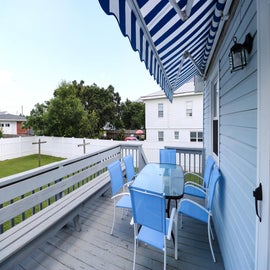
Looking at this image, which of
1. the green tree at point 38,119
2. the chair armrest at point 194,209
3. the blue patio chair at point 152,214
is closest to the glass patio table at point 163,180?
the chair armrest at point 194,209

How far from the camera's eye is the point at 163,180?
9.95 ft

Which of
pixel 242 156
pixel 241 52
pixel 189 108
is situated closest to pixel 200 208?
pixel 242 156

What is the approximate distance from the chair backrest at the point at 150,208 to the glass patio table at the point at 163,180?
0.58 meters

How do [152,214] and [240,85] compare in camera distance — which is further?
[152,214]

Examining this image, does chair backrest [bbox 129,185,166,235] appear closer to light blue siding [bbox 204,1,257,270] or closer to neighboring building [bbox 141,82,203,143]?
light blue siding [bbox 204,1,257,270]

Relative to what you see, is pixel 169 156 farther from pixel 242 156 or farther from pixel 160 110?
pixel 160 110

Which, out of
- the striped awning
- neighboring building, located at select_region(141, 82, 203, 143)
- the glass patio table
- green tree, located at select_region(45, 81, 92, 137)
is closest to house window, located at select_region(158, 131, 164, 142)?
neighboring building, located at select_region(141, 82, 203, 143)

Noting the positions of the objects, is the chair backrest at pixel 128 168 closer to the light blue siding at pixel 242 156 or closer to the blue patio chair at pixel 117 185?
the blue patio chair at pixel 117 185

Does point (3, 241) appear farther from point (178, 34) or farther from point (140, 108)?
point (140, 108)

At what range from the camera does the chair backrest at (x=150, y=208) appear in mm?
1749

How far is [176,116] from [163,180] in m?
11.5

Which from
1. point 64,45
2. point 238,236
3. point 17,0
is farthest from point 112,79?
point 238,236

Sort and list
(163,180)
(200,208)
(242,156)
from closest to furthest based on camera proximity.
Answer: (242,156) < (200,208) < (163,180)

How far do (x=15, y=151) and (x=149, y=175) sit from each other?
43.9 ft
